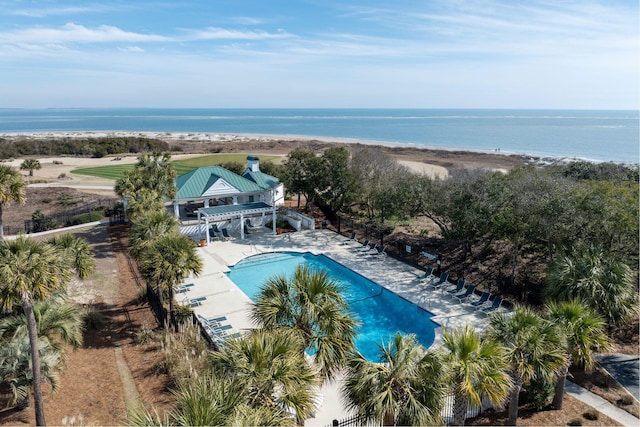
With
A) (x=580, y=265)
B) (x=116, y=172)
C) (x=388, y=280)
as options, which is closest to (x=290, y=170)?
(x=388, y=280)

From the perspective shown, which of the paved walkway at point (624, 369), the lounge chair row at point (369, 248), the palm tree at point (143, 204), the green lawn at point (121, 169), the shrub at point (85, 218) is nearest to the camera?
the paved walkway at point (624, 369)

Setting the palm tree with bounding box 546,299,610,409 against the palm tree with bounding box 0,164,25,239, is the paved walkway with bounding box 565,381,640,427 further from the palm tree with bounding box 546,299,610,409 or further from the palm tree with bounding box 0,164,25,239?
the palm tree with bounding box 0,164,25,239

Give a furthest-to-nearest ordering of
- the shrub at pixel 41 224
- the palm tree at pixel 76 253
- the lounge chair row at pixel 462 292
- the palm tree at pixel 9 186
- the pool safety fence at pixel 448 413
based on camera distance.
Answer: the shrub at pixel 41 224 → the lounge chair row at pixel 462 292 → the palm tree at pixel 9 186 → the palm tree at pixel 76 253 → the pool safety fence at pixel 448 413

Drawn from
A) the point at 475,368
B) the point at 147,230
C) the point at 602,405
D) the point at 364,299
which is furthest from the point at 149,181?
the point at 602,405

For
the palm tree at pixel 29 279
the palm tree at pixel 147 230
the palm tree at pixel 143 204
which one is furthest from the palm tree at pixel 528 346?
the palm tree at pixel 143 204

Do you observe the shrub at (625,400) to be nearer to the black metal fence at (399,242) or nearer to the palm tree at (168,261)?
the black metal fence at (399,242)

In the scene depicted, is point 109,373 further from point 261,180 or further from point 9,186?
point 261,180


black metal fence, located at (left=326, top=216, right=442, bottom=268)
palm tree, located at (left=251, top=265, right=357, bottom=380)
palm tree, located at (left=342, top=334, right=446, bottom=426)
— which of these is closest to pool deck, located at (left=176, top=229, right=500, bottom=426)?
black metal fence, located at (left=326, top=216, right=442, bottom=268)
